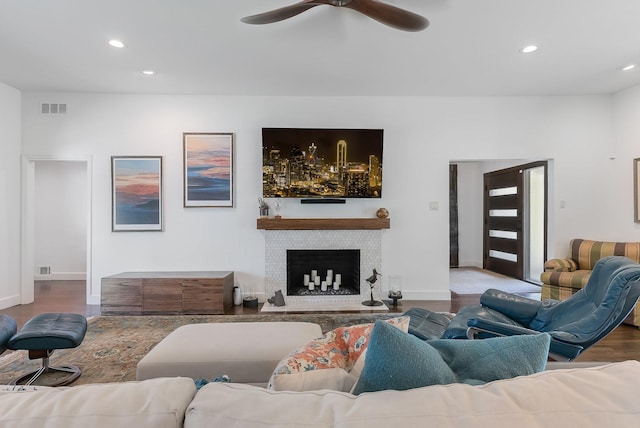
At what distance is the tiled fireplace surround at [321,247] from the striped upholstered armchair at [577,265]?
6.55 ft

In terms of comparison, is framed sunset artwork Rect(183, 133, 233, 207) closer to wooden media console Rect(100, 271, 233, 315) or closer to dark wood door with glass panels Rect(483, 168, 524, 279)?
wooden media console Rect(100, 271, 233, 315)

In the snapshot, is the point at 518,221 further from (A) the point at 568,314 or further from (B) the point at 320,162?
(A) the point at 568,314

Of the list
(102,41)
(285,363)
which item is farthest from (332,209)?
(285,363)

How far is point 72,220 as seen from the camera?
5.86m

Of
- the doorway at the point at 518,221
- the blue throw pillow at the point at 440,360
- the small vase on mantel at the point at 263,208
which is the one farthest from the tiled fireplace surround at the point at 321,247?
the blue throw pillow at the point at 440,360

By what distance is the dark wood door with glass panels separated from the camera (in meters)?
5.90

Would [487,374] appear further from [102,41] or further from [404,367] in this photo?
[102,41]

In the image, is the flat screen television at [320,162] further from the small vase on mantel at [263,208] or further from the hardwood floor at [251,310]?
the hardwood floor at [251,310]

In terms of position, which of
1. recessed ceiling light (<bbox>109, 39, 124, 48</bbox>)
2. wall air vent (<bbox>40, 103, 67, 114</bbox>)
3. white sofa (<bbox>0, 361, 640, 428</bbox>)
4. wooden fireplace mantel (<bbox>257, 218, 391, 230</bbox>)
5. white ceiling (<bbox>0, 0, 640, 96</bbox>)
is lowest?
white sofa (<bbox>0, 361, 640, 428</bbox>)

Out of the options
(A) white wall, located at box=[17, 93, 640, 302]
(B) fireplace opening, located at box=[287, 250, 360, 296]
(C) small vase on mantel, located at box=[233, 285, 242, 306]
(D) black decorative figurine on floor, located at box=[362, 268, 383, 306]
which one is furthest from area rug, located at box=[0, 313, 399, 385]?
(A) white wall, located at box=[17, 93, 640, 302]

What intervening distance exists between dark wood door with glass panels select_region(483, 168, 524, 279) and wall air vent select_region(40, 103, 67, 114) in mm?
7011

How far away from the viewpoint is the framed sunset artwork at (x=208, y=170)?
4.39m

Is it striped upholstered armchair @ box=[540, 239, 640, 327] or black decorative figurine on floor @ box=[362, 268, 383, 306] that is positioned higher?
striped upholstered armchair @ box=[540, 239, 640, 327]

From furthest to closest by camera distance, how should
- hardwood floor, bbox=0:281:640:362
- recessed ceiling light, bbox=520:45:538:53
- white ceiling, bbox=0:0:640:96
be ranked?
recessed ceiling light, bbox=520:45:538:53
hardwood floor, bbox=0:281:640:362
white ceiling, bbox=0:0:640:96
